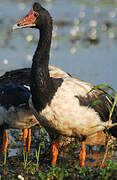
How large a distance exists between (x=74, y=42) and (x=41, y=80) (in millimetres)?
11216

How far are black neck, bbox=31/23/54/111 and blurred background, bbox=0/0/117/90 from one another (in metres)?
3.61

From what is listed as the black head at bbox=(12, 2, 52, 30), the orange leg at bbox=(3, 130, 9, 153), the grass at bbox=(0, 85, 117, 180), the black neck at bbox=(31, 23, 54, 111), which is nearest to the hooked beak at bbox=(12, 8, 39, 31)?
the black head at bbox=(12, 2, 52, 30)

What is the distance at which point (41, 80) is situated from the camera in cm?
586

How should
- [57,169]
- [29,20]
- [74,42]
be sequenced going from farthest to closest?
1. [74,42]
2. [29,20]
3. [57,169]

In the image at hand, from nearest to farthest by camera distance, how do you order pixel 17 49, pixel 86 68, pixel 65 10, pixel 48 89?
pixel 48 89, pixel 86 68, pixel 17 49, pixel 65 10

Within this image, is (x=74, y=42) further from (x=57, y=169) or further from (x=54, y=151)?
(x=57, y=169)

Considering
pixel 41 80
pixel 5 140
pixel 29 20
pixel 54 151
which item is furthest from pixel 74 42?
pixel 41 80

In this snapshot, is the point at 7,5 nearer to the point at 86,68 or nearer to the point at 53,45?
the point at 53,45

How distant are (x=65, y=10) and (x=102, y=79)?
14905mm

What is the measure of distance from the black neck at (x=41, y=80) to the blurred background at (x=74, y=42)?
11.8ft

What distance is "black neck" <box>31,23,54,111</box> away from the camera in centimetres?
581

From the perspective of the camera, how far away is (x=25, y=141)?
293 inches

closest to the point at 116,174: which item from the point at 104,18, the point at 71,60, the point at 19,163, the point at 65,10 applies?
the point at 19,163

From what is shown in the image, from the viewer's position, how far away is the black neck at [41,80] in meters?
5.81
